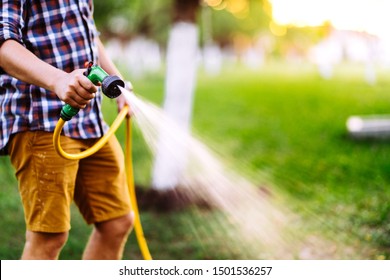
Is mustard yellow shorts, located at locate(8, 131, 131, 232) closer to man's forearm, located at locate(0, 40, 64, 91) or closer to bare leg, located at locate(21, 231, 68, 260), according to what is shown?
bare leg, located at locate(21, 231, 68, 260)

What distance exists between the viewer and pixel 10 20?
2.21m

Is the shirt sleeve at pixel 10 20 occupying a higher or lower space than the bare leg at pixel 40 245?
higher

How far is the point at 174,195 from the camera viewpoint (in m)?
5.11

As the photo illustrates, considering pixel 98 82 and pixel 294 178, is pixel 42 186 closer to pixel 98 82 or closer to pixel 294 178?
pixel 98 82

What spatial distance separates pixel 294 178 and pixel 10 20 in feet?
13.7

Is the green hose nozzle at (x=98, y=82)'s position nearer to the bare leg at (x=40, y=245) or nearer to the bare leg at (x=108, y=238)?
the bare leg at (x=40, y=245)

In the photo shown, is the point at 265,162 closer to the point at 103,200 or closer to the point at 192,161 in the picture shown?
the point at 192,161

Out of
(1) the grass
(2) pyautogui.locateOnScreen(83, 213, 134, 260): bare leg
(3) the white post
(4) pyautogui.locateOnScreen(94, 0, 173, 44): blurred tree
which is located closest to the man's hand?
(2) pyautogui.locateOnScreen(83, 213, 134, 260): bare leg

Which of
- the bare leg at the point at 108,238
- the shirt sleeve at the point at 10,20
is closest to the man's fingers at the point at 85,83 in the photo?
the shirt sleeve at the point at 10,20

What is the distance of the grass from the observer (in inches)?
165

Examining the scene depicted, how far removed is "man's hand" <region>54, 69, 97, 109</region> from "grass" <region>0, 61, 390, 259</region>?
209 cm

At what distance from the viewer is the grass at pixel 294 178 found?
418cm

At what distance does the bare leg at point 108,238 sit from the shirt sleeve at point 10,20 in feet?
3.17

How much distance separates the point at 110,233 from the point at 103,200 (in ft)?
0.60
